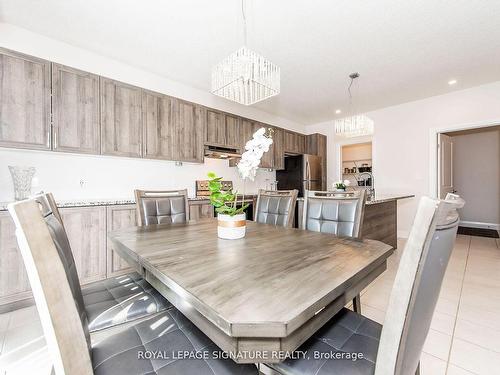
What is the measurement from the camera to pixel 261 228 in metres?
1.74

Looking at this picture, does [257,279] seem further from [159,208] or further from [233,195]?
[159,208]

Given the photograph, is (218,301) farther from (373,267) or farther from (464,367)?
(464,367)

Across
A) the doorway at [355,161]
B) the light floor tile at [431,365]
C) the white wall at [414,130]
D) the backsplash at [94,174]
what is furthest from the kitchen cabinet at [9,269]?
the doorway at [355,161]

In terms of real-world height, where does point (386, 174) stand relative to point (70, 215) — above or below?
above

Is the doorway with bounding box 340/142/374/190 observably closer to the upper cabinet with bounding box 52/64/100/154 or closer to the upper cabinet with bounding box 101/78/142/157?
the upper cabinet with bounding box 101/78/142/157

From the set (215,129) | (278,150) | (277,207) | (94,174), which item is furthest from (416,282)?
(278,150)

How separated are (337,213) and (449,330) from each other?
1166 mm

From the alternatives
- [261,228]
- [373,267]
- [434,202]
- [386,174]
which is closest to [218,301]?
[434,202]

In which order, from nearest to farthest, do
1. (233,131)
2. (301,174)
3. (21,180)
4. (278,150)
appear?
(21,180) < (233,131) < (278,150) < (301,174)

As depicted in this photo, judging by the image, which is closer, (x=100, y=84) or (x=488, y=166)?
(x=100, y=84)

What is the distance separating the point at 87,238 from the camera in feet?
7.53

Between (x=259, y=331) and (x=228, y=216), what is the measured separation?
876 millimetres

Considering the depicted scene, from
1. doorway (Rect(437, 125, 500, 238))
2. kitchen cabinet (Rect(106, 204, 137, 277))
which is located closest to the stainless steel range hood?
kitchen cabinet (Rect(106, 204, 137, 277))

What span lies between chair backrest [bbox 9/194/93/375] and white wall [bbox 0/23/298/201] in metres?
2.58
